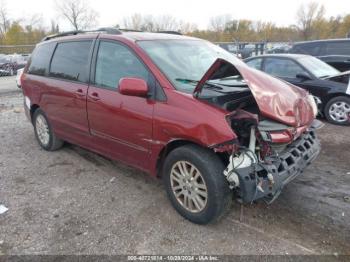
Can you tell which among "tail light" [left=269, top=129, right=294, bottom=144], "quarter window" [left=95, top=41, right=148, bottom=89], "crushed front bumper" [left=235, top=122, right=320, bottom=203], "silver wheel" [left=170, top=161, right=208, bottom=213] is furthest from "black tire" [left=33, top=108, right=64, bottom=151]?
"tail light" [left=269, top=129, right=294, bottom=144]

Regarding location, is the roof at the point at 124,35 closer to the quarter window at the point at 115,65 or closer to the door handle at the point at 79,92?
the quarter window at the point at 115,65

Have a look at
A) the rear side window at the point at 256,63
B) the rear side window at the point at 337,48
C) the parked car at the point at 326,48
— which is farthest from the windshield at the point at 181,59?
the rear side window at the point at 337,48

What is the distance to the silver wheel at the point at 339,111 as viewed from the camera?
22.1 ft

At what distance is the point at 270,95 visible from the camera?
3016mm

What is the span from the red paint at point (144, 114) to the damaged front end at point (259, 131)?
17mm

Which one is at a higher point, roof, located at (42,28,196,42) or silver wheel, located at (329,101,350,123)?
roof, located at (42,28,196,42)

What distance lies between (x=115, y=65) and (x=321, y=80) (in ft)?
16.2

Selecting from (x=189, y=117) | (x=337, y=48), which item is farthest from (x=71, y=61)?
(x=337, y=48)

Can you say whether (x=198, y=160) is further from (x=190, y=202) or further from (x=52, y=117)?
(x=52, y=117)

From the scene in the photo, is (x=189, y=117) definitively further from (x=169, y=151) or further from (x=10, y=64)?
(x=10, y=64)

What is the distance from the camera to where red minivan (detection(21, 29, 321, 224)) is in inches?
114

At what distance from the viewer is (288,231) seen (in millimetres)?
3125

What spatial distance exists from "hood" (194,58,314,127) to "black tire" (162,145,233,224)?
0.56m

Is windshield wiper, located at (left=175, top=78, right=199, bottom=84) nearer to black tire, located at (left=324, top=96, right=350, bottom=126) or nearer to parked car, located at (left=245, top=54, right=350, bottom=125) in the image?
parked car, located at (left=245, top=54, right=350, bottom=125)
